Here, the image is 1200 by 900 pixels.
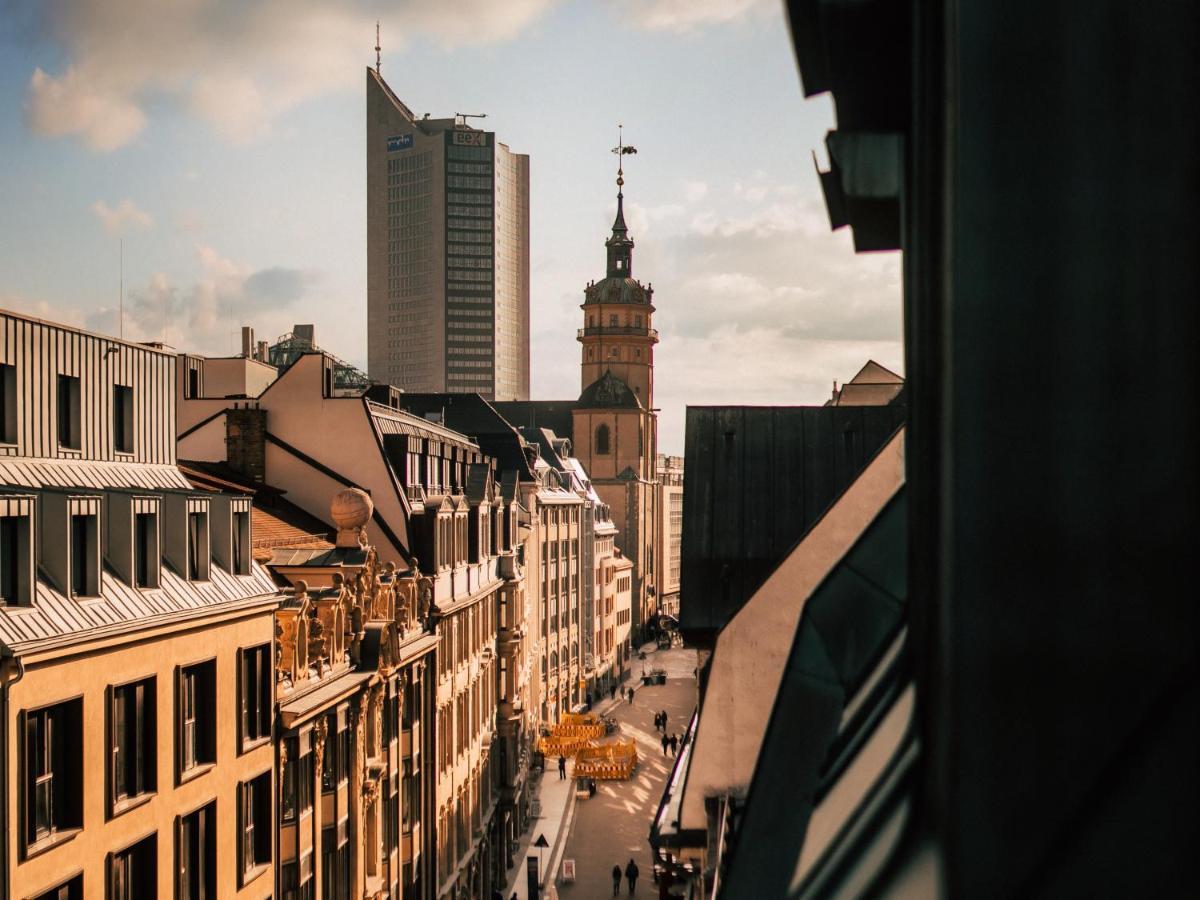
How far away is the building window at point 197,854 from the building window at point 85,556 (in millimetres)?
4670

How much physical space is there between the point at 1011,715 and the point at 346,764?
3021 cm

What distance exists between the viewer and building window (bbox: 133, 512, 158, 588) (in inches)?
831

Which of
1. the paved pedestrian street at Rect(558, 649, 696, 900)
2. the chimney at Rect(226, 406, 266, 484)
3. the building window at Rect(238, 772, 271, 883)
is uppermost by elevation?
the chimney at Rect(226, 406, 266, 484)

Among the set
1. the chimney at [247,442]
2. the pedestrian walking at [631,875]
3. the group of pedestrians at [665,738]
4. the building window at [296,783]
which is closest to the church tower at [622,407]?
the group of pedestrians at [665,738]

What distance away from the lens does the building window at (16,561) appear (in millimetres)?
17453

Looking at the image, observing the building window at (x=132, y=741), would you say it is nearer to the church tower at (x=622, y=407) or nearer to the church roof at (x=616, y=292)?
the church tower at (x=622, y=407)

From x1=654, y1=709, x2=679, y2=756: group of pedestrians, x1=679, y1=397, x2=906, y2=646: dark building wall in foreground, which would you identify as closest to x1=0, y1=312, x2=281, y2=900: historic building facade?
x1=679, y1=397, x2=906, y2=646: dark building wall in foreground

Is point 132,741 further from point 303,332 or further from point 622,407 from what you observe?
point 622,407

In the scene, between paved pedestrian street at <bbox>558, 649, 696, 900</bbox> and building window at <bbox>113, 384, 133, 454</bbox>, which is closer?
building window at <bbox>113, 384, 133, 454</bbox>

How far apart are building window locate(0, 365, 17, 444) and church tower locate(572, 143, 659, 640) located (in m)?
127

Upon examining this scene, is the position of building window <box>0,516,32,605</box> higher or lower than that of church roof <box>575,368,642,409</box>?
lower

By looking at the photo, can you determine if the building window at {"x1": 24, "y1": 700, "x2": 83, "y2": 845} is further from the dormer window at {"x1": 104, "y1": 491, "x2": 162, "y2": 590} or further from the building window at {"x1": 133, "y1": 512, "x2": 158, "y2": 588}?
the building window at {"x1": 133, "y1": 512, "x2": 158, "y2": 588}

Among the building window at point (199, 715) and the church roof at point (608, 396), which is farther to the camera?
the church roof at point (608, 396)

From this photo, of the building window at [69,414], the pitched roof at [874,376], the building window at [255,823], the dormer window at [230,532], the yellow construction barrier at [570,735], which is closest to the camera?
the building window at [69,414]
